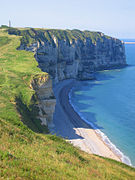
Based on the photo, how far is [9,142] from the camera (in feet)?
59.7

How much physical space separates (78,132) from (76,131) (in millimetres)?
640

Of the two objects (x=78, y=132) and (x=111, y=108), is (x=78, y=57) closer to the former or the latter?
(x=111, y=108)

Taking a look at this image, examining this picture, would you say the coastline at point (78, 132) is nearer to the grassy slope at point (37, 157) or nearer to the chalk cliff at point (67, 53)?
the chalk cliff at point (67, 53)

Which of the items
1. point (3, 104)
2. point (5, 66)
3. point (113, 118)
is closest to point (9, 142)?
point (3, 104)

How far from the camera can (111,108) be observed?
7025cm

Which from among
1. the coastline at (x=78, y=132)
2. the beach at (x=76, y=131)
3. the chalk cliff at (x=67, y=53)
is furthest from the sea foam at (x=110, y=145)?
the chalk cliff at (x=67, y=53)

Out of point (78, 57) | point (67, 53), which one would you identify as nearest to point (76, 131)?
point (67, 53)

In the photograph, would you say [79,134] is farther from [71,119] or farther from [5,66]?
[5,66]

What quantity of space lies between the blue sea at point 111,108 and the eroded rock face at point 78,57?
10580 millimetres

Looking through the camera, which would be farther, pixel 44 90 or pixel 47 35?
pixel 47 35

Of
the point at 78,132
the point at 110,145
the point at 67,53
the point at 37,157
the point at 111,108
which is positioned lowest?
the point at 110,145

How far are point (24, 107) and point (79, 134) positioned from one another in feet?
58.3

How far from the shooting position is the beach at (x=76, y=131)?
145ft

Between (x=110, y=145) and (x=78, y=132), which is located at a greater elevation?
(x=78, y=132)
